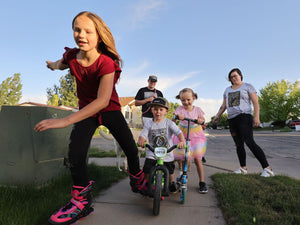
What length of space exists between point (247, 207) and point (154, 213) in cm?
101

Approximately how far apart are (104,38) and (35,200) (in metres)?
1.97

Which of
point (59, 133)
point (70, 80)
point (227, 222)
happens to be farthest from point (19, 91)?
point (227, 222)

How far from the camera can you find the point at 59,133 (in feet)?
9.98

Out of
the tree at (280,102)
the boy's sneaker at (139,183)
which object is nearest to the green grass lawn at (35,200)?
the boy's sneaker at (139,183)

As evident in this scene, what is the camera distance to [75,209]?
196 cm

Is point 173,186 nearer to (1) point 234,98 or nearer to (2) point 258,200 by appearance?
(2) point 258,200

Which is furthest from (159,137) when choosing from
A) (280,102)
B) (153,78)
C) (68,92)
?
(280,102)

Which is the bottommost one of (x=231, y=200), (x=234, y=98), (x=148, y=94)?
(x=231, y=200)

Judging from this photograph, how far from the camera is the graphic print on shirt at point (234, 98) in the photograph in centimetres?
395

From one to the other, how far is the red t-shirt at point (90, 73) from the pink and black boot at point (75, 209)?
0.87 meters

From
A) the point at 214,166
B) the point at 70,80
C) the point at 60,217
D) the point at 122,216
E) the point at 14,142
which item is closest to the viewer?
the point at 60,217

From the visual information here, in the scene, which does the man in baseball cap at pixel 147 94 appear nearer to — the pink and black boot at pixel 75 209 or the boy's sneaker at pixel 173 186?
the boy's sneaker at pixel 173 186

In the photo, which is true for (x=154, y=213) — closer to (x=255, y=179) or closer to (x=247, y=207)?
(x=247, y=207)

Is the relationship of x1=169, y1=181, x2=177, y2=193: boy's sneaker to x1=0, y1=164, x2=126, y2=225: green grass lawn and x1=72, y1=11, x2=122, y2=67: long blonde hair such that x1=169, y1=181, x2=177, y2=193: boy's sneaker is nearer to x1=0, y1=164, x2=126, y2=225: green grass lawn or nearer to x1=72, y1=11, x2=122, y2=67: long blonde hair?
x1=0, y1=164, x2=126, y2=225: green grass lawn
